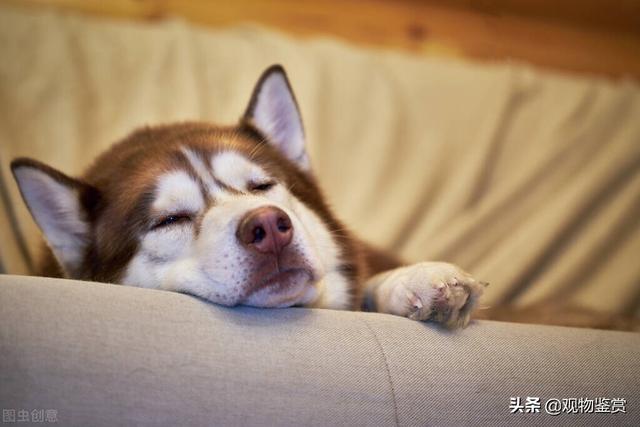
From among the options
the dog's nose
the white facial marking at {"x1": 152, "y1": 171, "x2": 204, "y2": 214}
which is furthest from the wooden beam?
the dog's nose

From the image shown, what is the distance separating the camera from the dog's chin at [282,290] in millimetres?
1499

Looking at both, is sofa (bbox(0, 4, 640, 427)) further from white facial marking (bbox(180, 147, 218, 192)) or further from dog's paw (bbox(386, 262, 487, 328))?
white facial marking (bbox(180, 147, 218, 192))

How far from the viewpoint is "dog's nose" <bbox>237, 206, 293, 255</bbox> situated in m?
1.50

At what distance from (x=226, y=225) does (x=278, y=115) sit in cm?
80

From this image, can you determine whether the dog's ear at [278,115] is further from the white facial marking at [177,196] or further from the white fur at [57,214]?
A: the white fur at [57,214]

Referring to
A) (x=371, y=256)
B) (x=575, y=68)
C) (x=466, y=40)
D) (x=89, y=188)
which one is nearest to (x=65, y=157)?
(x=89, y=188)

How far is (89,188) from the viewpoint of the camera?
1.84m

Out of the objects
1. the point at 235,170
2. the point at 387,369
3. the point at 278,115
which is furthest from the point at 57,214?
the point at 387,369

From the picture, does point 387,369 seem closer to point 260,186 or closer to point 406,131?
point 260,186

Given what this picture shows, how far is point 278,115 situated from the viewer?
2236mm

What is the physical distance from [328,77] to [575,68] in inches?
97.0

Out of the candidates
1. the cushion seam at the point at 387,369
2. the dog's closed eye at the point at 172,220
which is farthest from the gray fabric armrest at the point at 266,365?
the dog's closed eye at the point at 172,220

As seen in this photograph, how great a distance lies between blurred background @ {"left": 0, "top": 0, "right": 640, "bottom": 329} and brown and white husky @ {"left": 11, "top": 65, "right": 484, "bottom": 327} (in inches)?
23.7

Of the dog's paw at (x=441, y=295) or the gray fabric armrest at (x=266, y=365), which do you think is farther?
the dog's paw at (x=441, y=295)
